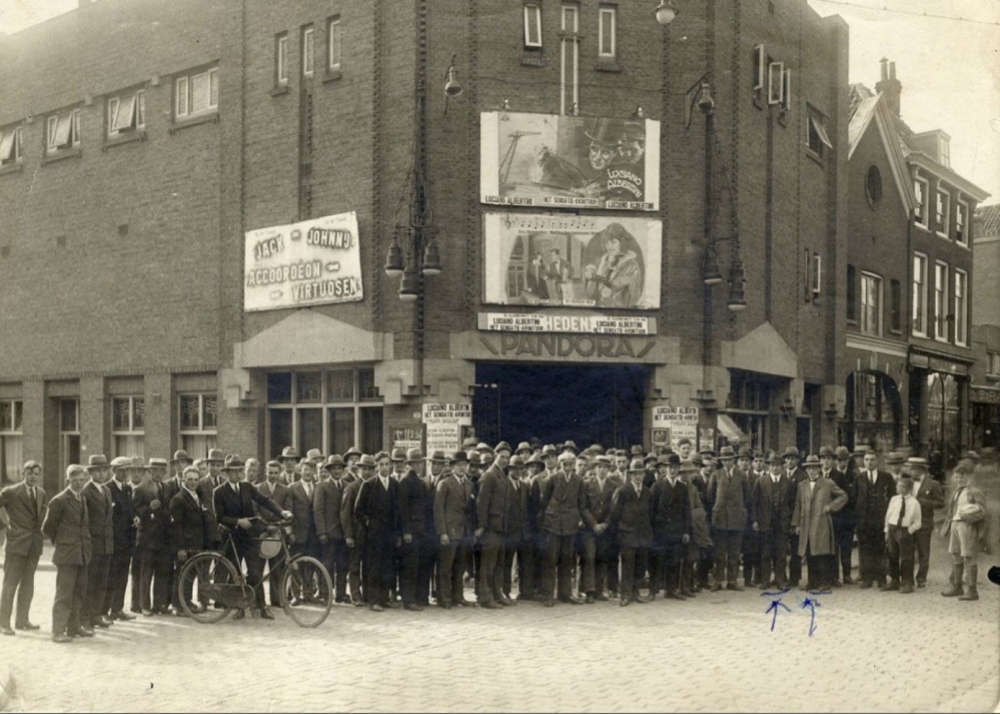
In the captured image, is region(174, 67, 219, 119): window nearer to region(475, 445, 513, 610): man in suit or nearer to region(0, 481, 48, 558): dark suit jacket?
region(0, 481, 48, 558): dark suit jacket

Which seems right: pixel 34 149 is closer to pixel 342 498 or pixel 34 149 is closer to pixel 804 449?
pixel 342 498

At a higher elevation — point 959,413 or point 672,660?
point 959,413

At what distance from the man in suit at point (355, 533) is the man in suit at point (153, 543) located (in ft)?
7.56

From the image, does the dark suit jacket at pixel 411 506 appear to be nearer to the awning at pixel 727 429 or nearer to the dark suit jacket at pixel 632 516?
the dark suit jacket at pixel 632 516

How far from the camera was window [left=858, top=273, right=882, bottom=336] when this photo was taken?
27.6m

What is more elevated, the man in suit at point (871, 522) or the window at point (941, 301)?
the window at point (941, 301)

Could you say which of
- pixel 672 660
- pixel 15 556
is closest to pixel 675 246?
pixel 672 660

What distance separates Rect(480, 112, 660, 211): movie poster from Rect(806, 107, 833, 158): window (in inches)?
271

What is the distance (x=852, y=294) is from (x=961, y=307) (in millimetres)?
7646

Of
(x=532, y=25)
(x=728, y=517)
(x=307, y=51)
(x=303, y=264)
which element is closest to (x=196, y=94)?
(x=307, y=51)

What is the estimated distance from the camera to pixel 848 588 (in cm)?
1538

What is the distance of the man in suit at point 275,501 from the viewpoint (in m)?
13.1

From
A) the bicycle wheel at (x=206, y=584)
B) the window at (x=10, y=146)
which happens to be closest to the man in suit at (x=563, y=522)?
the bicycle wheel at (x=206, y=584)

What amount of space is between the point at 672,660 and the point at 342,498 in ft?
19.0
